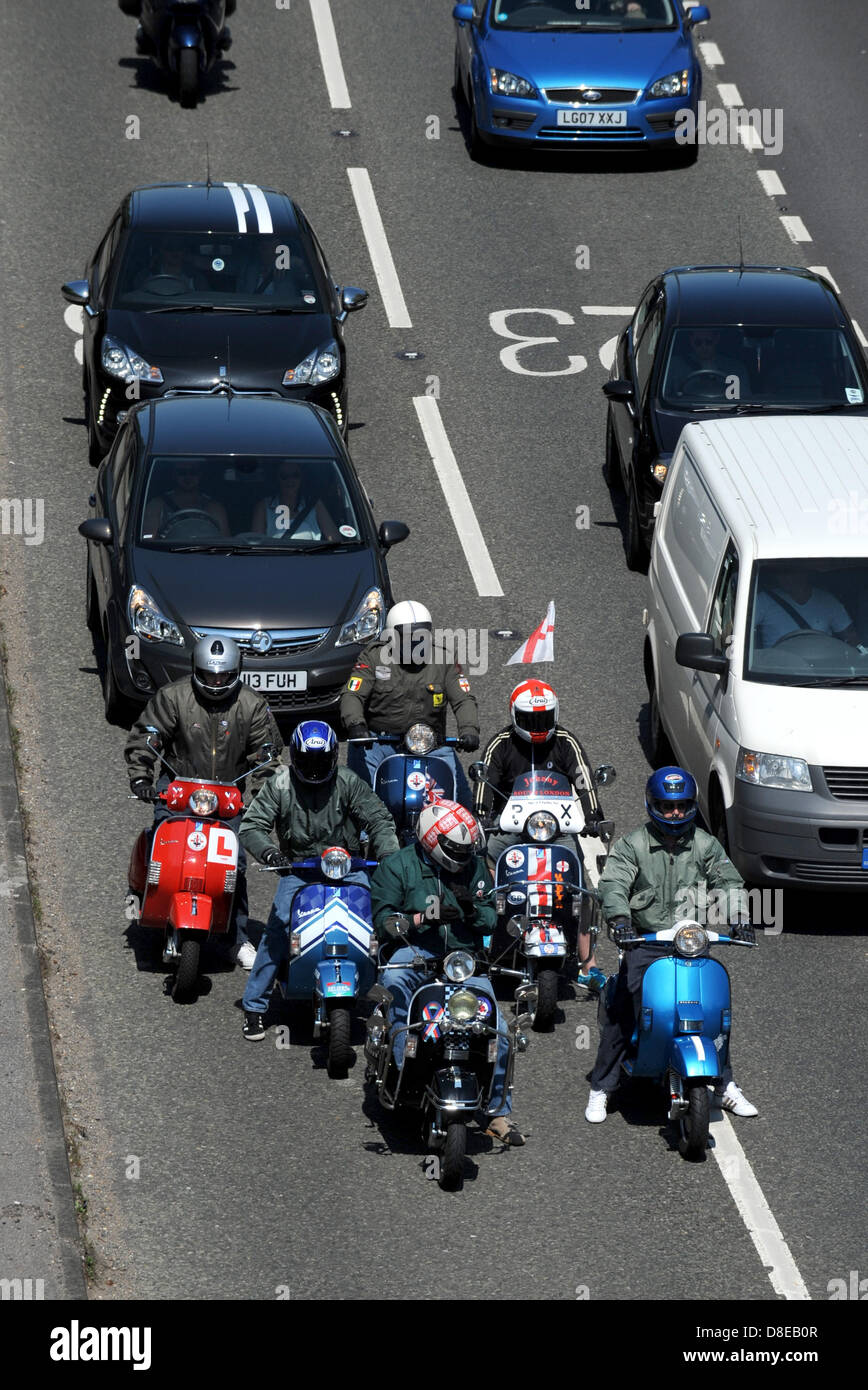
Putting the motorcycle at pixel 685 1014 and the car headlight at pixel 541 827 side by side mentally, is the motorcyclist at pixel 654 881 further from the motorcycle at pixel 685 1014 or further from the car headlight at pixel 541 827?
the car headlight at pixel 541 827

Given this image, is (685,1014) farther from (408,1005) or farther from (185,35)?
(185,35)

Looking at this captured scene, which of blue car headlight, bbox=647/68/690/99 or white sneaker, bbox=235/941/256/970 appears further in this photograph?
blue car headlight, bbox=647/68/690/99

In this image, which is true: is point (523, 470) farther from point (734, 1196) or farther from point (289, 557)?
point (734, 1196)

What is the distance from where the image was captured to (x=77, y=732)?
1628 centimetres

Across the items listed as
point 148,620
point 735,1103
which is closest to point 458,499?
point 148,620

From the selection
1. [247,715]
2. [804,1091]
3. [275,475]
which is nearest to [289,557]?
[275,475]

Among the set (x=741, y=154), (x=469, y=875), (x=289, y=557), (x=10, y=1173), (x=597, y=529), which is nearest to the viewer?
(x=10, y=1173)

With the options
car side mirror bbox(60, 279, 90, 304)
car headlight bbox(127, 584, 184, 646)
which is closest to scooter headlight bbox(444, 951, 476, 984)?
car headlight bbox(127, 584, 184, 646)

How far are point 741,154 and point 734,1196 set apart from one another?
17163mm

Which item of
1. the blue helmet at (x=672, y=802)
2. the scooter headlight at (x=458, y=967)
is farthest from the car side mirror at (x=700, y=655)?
the scooter headlight at (x=458, y=967)

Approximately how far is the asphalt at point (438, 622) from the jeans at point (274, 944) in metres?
0.29

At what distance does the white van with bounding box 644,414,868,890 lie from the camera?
13.9 m

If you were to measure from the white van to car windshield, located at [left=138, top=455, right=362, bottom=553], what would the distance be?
2.36 m

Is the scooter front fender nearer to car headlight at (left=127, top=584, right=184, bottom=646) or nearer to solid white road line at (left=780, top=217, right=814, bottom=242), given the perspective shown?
car headlight at (left=127, top=584, right=184, bottom=646)
